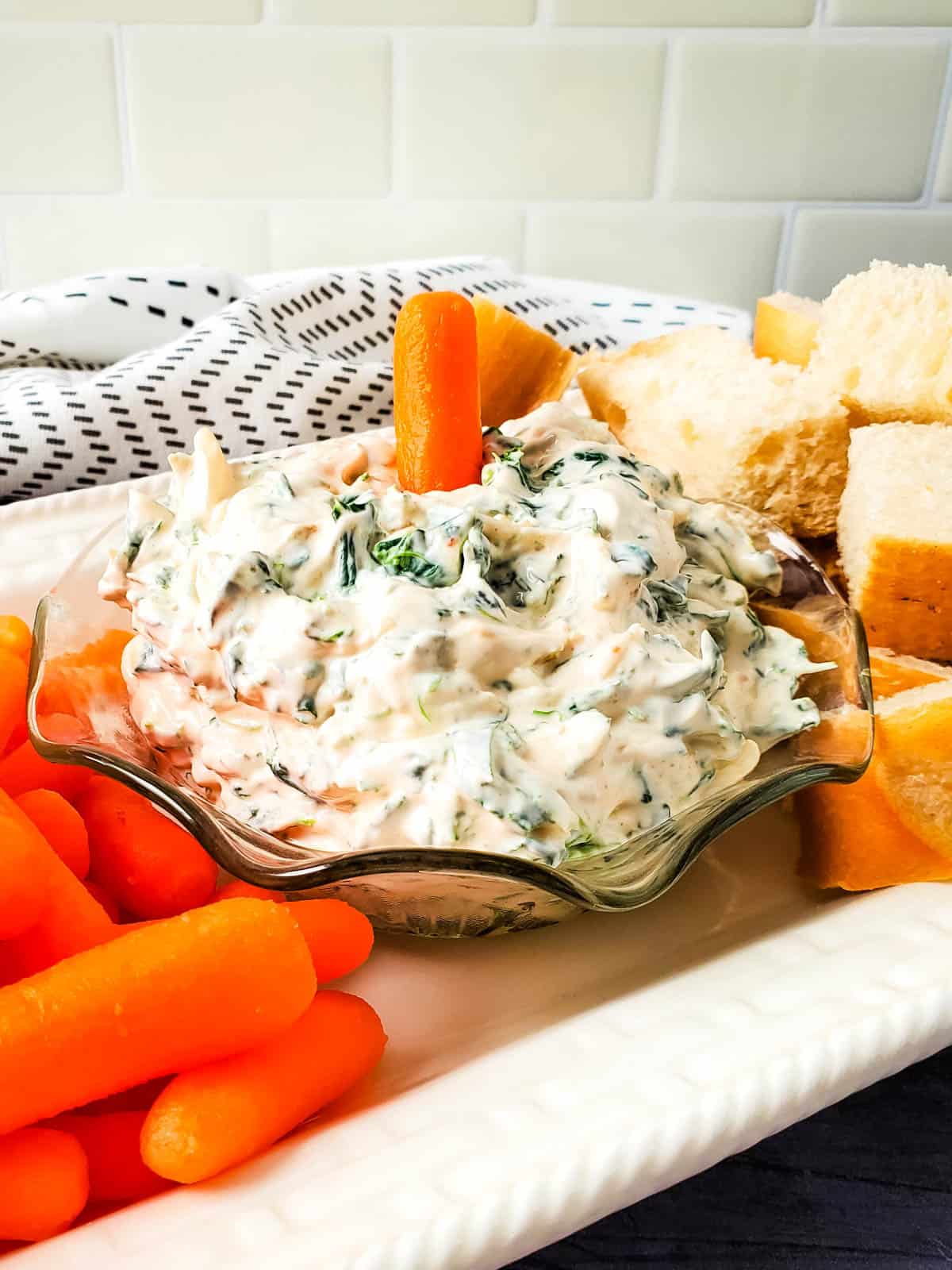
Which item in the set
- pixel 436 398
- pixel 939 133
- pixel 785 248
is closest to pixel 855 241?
pixel 785 248

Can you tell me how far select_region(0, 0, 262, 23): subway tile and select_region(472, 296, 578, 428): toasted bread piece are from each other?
1223mm

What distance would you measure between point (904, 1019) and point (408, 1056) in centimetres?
41

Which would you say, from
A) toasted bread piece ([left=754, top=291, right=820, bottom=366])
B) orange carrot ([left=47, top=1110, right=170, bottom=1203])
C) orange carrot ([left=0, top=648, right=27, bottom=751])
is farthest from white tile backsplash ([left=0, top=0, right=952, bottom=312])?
orange carrot ([left=47, top=1110, right=170, bottom=1203])

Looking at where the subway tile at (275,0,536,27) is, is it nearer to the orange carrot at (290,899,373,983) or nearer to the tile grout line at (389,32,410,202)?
the tile grout line at (389,32,410,202)

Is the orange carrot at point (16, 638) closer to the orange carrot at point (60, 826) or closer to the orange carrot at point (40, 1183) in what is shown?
the orange carrot at point (60, 826)

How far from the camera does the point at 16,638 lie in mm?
1238

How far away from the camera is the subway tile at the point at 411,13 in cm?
254

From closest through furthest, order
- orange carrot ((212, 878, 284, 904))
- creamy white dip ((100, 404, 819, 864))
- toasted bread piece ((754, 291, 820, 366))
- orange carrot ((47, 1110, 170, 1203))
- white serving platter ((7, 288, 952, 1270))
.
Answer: white serving platter ((7, 288, 952, 1270)) → orange carrot ((47, 1110, 170, 1203)) → creamy white dip ((100, 404, 819, 864)) → orange carrot ((212, 878, 284, 904)) → toasted bread piece ((754, 291, 820, 366))

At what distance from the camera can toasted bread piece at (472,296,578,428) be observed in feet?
5.69

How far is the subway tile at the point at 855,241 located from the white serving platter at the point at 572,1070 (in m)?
2.05

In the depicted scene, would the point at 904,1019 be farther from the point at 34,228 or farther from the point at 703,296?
the point at 34,228

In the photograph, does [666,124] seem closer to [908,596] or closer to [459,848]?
[908,596]

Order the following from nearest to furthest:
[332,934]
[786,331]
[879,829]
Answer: [332,934] → [879,829] → [786,331]

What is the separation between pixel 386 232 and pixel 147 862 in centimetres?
210
